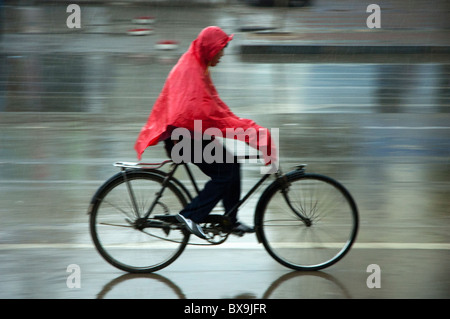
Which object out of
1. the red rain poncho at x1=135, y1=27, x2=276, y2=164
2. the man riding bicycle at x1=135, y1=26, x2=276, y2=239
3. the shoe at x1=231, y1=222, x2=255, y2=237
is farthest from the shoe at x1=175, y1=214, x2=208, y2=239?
the red rain poncho at x1=135, y1=27, x2=276, y2=164

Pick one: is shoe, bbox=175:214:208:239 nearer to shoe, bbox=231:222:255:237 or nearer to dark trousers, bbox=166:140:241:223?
dark trousers, bbox=166:140:241:223

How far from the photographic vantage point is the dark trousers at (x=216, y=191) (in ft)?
14.8

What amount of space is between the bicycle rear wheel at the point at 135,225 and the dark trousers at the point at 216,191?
0.12m

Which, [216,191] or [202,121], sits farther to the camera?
[216,191]

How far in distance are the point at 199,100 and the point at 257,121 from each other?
212 inches

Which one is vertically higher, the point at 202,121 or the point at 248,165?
the point at 202,121

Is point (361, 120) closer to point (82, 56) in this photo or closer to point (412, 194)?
point (412, 194)

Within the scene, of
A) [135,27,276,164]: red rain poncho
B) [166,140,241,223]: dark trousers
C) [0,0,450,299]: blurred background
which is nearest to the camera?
[135,27,276,164]: red rain poncho

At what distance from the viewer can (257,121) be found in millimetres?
9641

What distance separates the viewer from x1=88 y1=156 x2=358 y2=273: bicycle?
4.58m

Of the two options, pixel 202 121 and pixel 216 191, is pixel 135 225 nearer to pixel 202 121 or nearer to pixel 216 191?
pixel 216 191

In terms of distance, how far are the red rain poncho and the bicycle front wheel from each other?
344 mm

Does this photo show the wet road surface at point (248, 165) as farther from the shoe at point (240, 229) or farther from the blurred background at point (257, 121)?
the shoe at point (240, 229)

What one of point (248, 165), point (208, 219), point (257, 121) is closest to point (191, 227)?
point (208, 219)
